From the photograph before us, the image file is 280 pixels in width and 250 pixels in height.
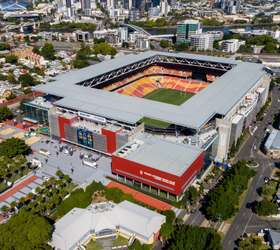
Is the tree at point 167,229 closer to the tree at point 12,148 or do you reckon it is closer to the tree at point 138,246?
the tree at point 138,246

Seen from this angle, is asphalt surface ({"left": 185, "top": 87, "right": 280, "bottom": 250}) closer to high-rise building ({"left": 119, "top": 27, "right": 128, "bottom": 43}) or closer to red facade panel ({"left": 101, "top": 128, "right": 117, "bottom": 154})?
red facade panel ({"left": 101, "top": 128, "right": 117, "bottom": 154})

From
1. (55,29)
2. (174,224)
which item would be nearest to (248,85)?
(174,224)

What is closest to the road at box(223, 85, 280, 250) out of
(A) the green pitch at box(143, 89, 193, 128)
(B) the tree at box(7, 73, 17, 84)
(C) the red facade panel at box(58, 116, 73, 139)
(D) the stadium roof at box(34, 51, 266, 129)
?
(D) the stadium roof at box(34, 51, 266, 129)

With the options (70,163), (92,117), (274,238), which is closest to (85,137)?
(92,117)

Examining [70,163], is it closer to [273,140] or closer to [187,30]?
[273,140]

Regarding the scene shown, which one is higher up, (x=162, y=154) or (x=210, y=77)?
(x=162, y=154)

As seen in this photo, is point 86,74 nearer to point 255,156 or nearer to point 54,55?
point 255,156
